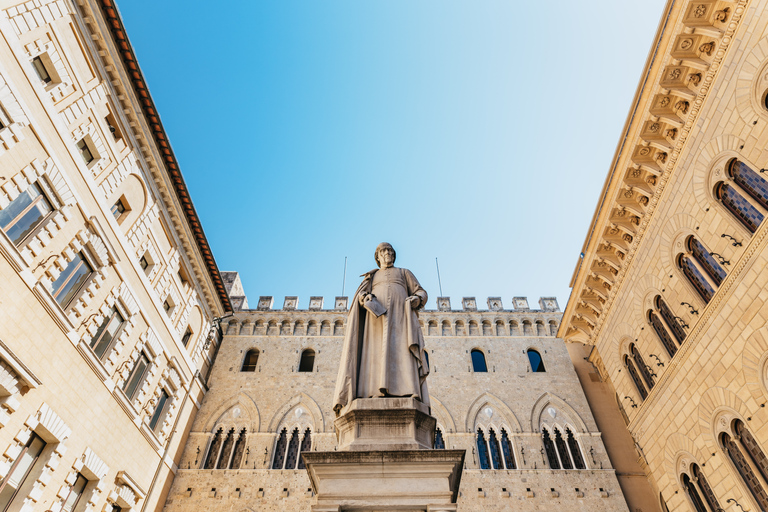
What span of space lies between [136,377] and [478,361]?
47.7ft

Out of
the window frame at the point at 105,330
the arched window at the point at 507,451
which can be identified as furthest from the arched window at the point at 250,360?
the arched window at the point at 507,451

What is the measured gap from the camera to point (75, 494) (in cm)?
1248

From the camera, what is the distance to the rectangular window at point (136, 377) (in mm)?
14738

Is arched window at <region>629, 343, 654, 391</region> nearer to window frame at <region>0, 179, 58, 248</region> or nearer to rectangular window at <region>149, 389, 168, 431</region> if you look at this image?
rectangular window at <region>149, 389, 168, 431</region>

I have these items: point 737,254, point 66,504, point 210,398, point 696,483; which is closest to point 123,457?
point 66,504

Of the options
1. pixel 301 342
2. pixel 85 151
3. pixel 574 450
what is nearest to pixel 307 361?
pixel 301 342

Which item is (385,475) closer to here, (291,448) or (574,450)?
(291,448)

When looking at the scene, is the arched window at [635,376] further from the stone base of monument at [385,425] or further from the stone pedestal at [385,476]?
the stone pedestal at [385,476]

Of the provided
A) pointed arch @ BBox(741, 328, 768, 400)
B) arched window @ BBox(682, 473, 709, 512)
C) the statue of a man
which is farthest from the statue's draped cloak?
arched window @ BBox(682, 473, 709, 512)

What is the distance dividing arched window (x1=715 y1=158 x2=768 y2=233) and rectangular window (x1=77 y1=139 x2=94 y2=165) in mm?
16740

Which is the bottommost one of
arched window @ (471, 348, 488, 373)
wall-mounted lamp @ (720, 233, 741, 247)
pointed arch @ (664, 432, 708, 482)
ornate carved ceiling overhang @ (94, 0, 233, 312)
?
pointed arch @ (664, 432, 708, 482)

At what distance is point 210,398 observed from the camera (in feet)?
67.2

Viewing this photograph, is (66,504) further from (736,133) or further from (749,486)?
(736,133)

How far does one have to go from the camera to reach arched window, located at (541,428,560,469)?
1811cm
